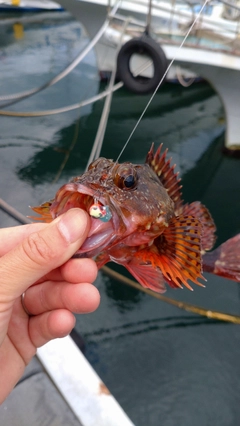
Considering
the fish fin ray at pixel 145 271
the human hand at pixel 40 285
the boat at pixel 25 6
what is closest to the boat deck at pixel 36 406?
the human hand at pixel 40 285

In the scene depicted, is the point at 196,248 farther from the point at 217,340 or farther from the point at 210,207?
the point at 210,207

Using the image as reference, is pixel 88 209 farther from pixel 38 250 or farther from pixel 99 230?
pixel 38 250

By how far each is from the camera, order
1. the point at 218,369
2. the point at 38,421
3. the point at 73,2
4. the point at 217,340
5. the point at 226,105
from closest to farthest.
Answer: the point at 38,421 → the point at 218,369 → the point at 217,340 → the point at 226,105 → the point at 73,2

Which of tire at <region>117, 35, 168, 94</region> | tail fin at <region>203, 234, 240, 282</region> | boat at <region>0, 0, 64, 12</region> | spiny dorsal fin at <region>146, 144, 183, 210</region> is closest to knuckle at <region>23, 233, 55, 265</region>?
spiny dorsal fin at <region>146, 144, 183, 210</region>

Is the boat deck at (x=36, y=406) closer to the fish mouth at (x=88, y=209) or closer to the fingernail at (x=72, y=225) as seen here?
the fish mouth at (x=88, y=209)

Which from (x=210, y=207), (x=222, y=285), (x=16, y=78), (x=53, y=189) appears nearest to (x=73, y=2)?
(x=16, y=78)

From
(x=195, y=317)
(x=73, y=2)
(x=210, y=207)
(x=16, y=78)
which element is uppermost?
(x=73, y=2)

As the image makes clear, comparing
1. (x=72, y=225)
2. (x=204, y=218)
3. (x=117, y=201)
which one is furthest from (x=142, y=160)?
(x=72, y=225)
